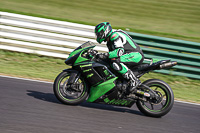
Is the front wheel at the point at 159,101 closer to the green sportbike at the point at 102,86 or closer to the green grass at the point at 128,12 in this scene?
the green sportbike at the point at 102,86

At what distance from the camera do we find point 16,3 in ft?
51.7

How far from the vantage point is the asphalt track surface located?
190 inches

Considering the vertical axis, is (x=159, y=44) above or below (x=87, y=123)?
above

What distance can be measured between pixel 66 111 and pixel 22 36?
206 inches

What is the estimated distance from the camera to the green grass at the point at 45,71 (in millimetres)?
8500

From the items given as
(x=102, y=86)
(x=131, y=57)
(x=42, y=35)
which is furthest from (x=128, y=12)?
(x=102, y=86)

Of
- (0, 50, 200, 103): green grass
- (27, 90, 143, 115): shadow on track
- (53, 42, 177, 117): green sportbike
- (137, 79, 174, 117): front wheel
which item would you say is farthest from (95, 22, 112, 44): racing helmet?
(0, 50, 200, 103): green grass

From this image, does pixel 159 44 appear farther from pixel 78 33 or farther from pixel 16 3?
pixel 16 3

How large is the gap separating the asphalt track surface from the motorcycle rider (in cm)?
73

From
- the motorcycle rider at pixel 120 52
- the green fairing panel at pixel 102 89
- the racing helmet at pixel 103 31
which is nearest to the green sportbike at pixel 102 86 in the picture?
the green fairing panel at pixel 102 89

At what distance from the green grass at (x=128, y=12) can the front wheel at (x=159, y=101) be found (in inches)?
300

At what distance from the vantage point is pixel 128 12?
15750mm

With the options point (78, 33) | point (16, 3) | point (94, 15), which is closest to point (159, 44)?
point (78, 33)

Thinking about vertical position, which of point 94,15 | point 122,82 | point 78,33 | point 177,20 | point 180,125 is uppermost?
point 177,20
